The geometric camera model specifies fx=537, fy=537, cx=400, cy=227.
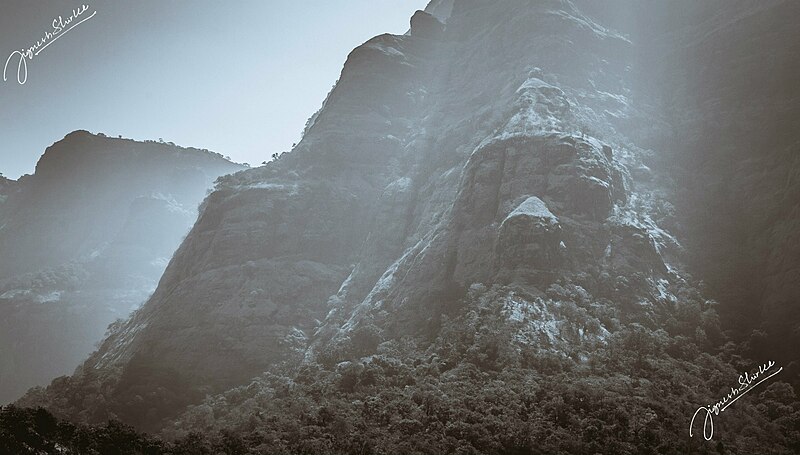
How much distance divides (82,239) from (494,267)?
5716 inches

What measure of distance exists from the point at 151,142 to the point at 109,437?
175 meters

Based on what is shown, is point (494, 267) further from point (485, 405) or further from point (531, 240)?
point (485, 405)

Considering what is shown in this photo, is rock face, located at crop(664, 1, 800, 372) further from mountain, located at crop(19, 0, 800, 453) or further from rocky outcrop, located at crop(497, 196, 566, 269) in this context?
rocky outcrop, located at crop(497, 196, 566, 269)

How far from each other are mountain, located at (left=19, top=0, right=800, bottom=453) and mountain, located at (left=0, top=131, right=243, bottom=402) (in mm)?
46397

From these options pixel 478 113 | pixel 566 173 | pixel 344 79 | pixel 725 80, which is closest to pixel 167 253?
pixel 344 79

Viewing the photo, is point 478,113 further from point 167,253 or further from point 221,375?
point 167,253

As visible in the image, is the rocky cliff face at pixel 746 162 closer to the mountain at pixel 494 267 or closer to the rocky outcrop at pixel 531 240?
the mountain at pixel 494 267

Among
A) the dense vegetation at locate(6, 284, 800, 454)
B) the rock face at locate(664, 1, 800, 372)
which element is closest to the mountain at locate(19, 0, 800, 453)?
the dense vegetation at locate(6, 284, 800, 454)

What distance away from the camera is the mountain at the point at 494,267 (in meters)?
46.2

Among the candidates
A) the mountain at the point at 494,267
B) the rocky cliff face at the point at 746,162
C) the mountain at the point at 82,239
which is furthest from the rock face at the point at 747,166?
the mountain at the point at 82,239

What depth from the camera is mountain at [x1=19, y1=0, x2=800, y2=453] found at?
4625 cm

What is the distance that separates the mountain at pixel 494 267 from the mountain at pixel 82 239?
46.4 metres

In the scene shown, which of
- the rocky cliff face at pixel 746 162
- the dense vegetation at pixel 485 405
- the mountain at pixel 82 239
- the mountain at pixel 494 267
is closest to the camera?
the dense vegetation at pixel 485 405

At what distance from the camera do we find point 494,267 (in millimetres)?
65438
